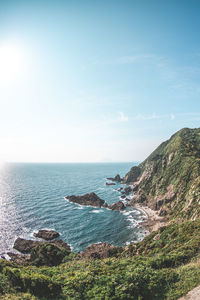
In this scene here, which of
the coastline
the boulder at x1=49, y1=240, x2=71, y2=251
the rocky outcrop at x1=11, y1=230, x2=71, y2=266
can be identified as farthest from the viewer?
the coastline

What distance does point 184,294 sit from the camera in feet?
38.3

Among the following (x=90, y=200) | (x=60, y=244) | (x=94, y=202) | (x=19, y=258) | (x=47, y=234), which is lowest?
(x=60, y=244)

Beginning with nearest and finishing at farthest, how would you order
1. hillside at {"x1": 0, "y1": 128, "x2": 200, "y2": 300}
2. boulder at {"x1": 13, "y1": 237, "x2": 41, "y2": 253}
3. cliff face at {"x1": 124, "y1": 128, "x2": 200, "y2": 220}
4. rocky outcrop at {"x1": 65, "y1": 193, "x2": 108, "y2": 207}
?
hillside at {"x1": 0, "y1": 128, "x2": 200, "y2": 300} < boulder at {"x1": 13, "y1": 237, "x2": 41, "y2": 253} < cliff face at {"x1": 124, "y1": 128, "x2": 200, "y2": 220} < rocky outcrop at {"x1": 65, "y1": 193, "x2": 108, "y2": 207}

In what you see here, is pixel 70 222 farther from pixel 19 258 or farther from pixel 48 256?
pixel 48 256

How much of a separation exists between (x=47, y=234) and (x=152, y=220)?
120 ft

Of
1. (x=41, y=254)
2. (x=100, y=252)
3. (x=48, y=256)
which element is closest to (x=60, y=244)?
(x=41, y=254)

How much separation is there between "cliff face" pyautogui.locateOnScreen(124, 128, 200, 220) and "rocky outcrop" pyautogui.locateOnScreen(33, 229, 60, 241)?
38735mm

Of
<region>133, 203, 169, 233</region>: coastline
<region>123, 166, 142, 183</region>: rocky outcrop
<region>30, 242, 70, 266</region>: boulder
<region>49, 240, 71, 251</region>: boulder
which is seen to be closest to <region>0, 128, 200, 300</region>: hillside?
<region>30, 242, 70, 266</region>: boulder

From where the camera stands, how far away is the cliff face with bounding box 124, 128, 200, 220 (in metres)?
47.3

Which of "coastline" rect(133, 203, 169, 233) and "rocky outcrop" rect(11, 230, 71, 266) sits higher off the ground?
"rocky outcrop" rect(11, 230, 71, 266)

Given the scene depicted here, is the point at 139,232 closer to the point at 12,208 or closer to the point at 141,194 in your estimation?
the point at 141,194

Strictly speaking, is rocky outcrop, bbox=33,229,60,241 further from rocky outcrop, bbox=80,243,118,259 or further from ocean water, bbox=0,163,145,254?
rocky outcrop, bbox=80,243,118,259

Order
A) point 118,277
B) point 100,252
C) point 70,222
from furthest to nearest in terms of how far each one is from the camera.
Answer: point 70,222
point 100,252
point 118,277

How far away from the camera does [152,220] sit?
5628cm
